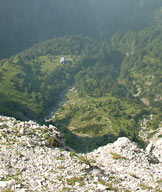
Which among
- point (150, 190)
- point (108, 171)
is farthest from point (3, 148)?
point (150, 190)

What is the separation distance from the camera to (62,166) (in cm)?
3422

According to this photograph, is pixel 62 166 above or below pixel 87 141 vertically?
below

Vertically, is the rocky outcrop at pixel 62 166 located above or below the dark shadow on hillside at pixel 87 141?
below

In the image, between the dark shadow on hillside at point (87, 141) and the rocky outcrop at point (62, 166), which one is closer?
the rocky outcrop at point (62, 166)

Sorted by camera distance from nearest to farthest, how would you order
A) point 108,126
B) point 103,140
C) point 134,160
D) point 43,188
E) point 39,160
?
1. point 43,188
2. point 39,160
3. point 134,160
4. point 103,140
5. point 108,126

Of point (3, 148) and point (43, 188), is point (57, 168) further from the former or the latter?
point (3, 148)

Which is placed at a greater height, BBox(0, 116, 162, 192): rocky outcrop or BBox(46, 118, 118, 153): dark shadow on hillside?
BBox(46, 118, 118, 153): dark shadow on hillside

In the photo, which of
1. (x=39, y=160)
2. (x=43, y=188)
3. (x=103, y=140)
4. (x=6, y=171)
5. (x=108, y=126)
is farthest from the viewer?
(x=108, y=126)

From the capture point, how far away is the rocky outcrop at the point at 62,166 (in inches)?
1177

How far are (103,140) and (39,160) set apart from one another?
123 m

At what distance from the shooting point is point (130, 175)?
3584cm

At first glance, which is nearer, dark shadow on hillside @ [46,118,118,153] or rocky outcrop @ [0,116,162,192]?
rocky outcrop @ [0,116,162,192]

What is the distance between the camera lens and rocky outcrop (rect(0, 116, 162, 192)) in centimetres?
2991

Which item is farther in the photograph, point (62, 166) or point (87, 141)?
point (87, 141)
